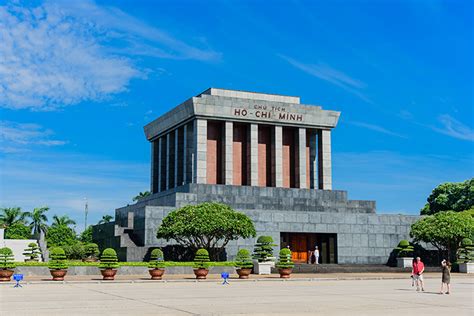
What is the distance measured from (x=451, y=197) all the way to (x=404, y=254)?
3696cm

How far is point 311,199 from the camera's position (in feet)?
181

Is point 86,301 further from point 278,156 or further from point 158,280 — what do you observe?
point 278,156

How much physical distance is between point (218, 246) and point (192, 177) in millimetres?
9927

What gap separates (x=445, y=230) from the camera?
49.0 metres

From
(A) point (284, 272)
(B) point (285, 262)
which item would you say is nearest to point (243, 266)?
(A) point (284, 272)

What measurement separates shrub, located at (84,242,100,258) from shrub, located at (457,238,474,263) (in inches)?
1144

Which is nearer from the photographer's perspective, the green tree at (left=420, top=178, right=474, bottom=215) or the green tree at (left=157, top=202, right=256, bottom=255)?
the green tree at (left=157, top=202, right=256, bottom=255)

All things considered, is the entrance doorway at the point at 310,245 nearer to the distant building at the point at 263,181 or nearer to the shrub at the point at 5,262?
the distant building at the point at 263,181

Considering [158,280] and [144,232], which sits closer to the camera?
[158,280]

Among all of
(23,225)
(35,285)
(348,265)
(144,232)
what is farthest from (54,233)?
(35,285)

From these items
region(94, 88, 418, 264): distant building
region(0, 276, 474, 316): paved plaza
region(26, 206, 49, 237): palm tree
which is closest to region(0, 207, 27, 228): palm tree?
region(26, 206, 49, 237): palm tree

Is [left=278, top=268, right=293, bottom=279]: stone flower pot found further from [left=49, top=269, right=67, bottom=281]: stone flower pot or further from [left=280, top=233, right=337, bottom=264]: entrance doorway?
[left=49, top=269, right=67, bottom=281]: stone flower pot

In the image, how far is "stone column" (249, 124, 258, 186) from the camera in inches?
2221

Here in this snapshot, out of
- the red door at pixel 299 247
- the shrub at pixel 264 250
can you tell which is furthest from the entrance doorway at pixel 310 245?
the shrub at pixel 264 250
